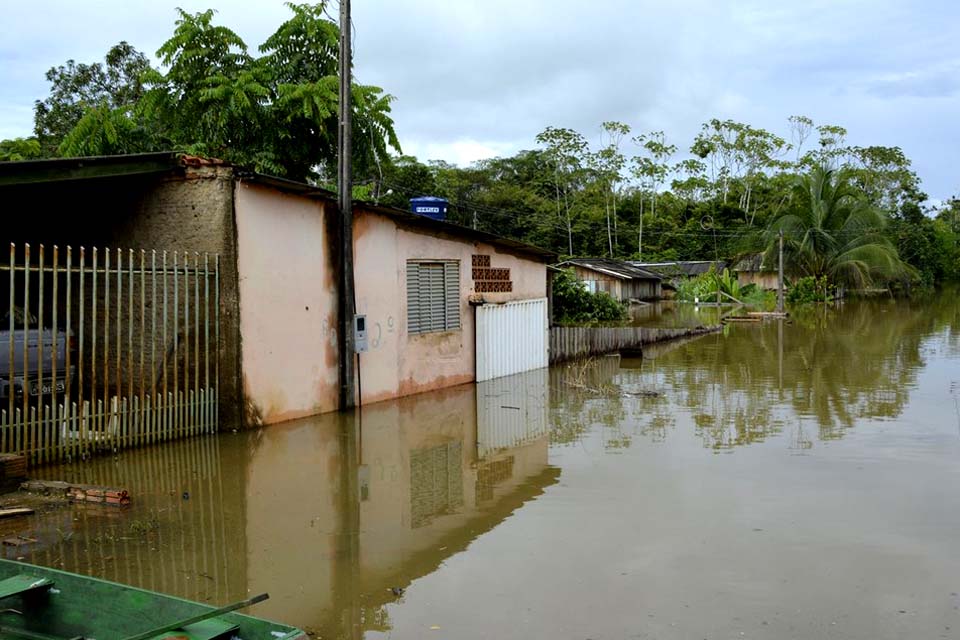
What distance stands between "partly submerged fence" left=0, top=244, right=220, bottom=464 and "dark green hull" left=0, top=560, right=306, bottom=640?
17.0ft

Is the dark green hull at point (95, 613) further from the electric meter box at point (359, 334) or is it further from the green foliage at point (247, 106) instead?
the green foliage at point (247, 106)

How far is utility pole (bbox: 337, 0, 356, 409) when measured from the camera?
1348 cm

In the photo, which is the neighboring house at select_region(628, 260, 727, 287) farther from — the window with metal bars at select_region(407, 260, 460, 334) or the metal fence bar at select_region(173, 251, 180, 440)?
the metal fence bar at select_region(173, 251, 180, 440)

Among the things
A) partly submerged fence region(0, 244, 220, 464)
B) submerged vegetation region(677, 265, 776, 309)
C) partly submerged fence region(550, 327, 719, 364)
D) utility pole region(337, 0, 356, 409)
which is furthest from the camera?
submerged vegetation region(677, 265, 776, 309)

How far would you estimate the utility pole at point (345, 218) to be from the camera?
44.2ft

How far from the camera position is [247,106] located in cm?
1920

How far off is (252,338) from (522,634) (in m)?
7.68

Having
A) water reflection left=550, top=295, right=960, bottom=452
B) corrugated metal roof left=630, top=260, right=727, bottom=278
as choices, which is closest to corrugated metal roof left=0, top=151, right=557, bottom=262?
water reflection left=550, top=295, right=960, bottom=452

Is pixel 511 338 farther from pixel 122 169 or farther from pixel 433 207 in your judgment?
pixel 122 169

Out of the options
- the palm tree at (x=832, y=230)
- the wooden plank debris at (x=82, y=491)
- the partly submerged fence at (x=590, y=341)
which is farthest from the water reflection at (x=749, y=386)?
the palm tree at (x=832, y=230)

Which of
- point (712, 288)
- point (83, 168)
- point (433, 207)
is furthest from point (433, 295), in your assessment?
point (712, 288)

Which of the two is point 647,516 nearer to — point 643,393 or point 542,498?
point 542,498

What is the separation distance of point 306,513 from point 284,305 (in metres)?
5.11

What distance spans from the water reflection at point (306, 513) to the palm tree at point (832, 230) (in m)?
39.9
